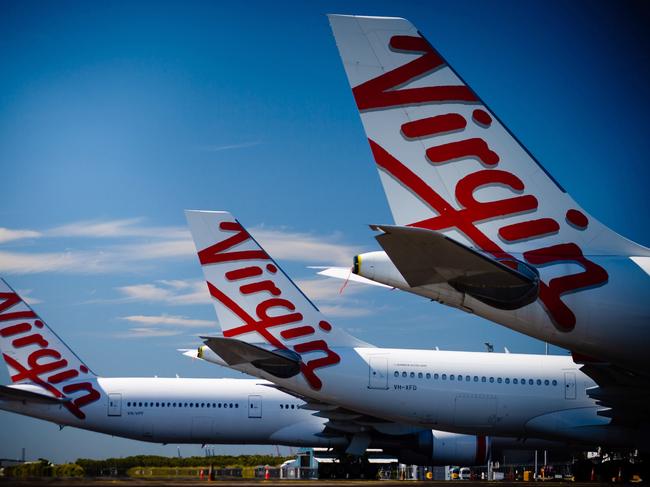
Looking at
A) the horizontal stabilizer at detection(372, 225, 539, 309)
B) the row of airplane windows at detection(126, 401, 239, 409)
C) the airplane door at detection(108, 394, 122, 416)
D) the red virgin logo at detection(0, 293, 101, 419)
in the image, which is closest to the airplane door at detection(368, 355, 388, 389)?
the row of airplane windows at detection(126, 401, 239, 409)

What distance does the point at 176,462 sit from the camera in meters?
49.2

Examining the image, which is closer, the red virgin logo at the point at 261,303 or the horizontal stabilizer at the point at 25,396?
the red virgin logo at the point at 261,303

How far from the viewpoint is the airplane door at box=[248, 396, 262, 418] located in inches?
1410

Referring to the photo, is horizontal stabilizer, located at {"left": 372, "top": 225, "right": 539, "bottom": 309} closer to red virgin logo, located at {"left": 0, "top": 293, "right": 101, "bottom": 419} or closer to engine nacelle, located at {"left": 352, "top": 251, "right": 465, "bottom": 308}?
engine nacelle, located at {"left": 352, "top": 251, "right": 465, "bottom": 308}

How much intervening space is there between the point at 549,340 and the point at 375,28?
18.2ft

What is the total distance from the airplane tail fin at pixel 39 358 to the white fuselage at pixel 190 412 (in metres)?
0.68

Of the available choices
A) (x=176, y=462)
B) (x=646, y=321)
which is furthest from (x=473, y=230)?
(x=176, y=462)

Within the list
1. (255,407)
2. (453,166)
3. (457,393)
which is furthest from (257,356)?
(453,166)

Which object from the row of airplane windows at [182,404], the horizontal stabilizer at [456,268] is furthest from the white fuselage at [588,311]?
the row of airplane windows at [182,404]

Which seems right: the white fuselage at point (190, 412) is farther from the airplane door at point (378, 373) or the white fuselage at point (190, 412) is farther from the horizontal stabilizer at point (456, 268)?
the horizontal stabilizer at point (456, 268)

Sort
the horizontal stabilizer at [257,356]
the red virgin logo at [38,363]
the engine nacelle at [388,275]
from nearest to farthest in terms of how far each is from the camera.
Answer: the engine nacelle at [388,275] < the horizontal stabilizer at [257,356] < the red virgin logo at [38,363]

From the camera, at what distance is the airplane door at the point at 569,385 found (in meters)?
28.5

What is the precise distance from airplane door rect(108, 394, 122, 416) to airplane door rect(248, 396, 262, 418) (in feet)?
18.8

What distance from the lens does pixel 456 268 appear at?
11.6 meters
